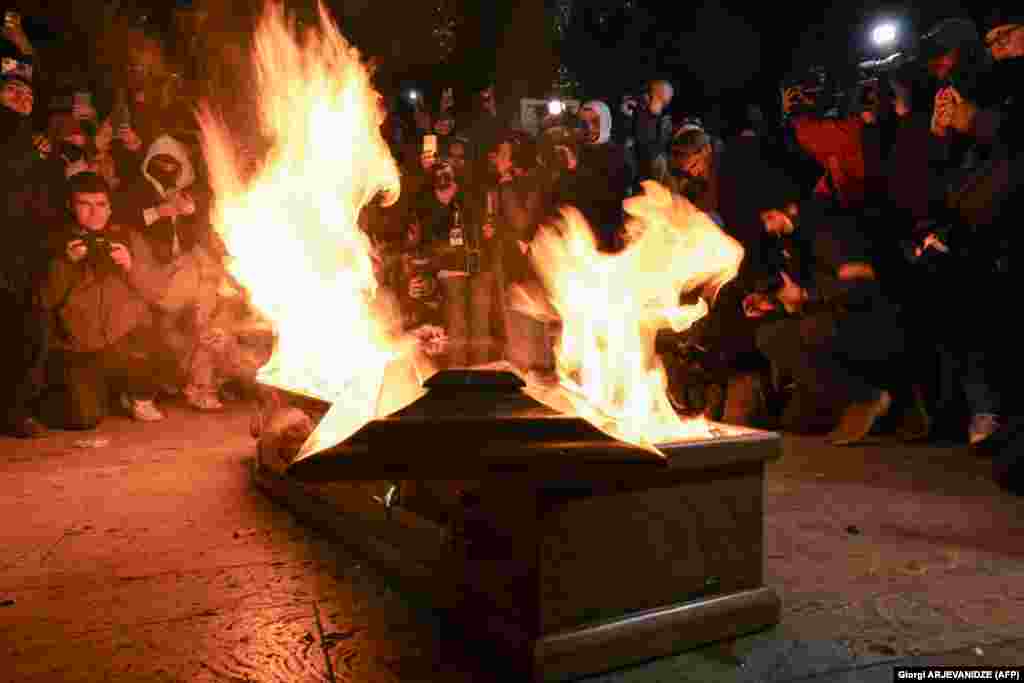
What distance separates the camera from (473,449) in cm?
195

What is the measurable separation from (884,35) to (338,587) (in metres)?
11.3

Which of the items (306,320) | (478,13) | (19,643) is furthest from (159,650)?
(478,13)

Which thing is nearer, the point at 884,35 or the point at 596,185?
the point at 596,185

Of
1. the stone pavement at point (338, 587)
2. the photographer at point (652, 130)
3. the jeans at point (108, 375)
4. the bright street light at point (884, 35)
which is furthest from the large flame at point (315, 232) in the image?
the bright street light at point (884, 35)

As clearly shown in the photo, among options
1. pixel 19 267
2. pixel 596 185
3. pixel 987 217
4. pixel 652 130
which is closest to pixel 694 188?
pixel 596 185

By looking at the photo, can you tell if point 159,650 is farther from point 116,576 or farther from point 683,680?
point 683,680

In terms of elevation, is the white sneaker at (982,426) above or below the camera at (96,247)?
below

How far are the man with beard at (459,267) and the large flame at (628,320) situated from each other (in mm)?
4220

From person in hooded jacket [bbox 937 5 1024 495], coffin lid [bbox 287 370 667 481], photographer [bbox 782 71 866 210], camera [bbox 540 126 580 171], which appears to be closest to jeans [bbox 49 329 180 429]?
camera [bbox 540 126 580 171]

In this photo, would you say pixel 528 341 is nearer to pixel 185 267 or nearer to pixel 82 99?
pixel 185 267

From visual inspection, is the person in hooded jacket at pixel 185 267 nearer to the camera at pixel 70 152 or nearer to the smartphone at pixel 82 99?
the camera at pixel 70 152

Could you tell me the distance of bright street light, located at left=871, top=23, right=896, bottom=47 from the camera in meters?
10.9

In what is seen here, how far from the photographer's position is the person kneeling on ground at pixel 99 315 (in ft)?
20.3

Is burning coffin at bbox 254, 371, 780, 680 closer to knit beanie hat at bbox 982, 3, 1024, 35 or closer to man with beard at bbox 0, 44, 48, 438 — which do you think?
man with beard at bbox 0, 44, 48, 438
